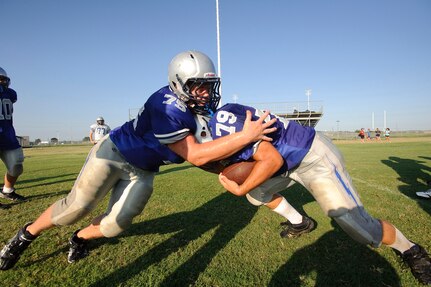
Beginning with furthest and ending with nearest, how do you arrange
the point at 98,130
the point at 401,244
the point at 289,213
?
the point at 98,130
the point at 289,213
the point at 401,244

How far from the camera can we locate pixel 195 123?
8.68ft

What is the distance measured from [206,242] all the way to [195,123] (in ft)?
5.13

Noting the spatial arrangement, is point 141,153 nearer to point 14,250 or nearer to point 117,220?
point 117,220

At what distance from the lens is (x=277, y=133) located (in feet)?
8.98

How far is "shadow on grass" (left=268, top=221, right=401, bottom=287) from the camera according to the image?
8.43ft

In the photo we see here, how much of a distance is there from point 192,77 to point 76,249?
2207 mm

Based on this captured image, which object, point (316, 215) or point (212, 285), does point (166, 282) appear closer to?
point (212, 285)

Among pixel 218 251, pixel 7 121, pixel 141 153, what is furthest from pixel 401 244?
pixel 7 121

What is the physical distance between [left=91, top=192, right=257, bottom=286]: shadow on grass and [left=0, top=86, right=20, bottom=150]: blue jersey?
3.41 meters

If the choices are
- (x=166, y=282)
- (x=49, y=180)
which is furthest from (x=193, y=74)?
(x=49, y=180)

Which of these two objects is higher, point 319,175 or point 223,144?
point 223,144

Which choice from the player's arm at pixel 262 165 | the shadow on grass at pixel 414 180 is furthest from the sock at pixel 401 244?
the shadow on grass at pixel 414 180

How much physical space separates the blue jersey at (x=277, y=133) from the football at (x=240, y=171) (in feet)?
0.17

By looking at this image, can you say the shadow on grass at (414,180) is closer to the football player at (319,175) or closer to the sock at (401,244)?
the sock at (401,244)
